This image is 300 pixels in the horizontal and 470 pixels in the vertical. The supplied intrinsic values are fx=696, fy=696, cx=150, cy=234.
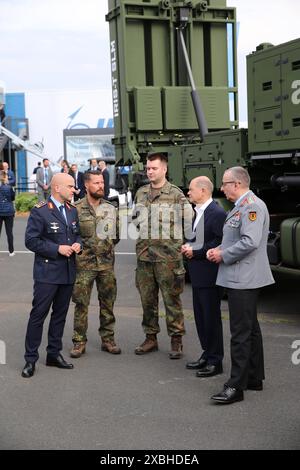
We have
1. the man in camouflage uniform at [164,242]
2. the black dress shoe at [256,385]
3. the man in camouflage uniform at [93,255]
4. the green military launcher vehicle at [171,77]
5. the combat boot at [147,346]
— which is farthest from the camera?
the green military launcher vehicle at [171,77]

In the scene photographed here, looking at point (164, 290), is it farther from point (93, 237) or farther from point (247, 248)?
point (247, 248)

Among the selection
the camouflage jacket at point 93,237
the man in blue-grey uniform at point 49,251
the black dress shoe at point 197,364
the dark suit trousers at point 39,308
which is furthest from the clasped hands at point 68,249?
the black dress shoe at point 197,364

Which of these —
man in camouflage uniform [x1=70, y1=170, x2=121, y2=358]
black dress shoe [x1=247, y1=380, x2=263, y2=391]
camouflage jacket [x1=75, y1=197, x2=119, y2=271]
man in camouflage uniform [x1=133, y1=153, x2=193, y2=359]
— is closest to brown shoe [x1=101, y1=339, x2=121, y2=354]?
man in camouflage uniform [x1=70, y1=170, x2=121, y2=358]

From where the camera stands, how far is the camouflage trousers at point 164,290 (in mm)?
6371

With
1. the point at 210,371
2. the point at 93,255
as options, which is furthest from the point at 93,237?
the point at 210,371

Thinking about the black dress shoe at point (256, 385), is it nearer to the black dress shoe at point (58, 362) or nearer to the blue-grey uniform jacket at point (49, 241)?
the black dress shoe at point (58, 362)

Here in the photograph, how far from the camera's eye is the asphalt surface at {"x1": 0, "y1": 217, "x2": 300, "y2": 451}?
14.4ft

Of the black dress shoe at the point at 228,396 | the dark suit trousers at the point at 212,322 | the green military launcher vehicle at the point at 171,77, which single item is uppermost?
the green military launcher vehicle at the point at 171,77

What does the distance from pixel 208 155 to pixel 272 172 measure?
3.29 ft

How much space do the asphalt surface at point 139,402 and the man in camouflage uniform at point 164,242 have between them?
0.45 meters

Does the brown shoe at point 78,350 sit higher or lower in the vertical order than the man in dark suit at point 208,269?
lower

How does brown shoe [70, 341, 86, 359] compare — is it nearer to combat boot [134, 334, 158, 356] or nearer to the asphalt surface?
the asphalt surface

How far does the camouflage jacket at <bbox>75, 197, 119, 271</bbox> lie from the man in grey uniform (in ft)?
5.20

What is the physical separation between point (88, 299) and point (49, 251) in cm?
84
